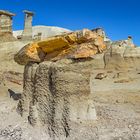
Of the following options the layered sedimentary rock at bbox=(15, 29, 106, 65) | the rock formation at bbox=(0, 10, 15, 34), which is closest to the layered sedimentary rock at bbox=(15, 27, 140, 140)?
the layered sedimentary rock at bbox=(15, 29, 106, 65)

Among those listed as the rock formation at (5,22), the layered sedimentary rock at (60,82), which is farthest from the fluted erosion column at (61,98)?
the rock formation at (5,22)

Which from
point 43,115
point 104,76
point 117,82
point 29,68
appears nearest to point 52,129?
point 43,115

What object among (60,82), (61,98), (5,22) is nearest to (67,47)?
(60,82)

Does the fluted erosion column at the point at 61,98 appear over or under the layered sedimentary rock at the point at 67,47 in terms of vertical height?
under

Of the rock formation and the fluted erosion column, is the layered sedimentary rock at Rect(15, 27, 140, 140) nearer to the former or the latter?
the fluted erosion column

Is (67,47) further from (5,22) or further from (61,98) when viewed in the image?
(5,22)

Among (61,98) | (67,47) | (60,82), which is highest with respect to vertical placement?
(67,47)

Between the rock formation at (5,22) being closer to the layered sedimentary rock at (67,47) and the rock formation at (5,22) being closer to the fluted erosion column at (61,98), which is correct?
the layered sedimentary rock at (67,47)

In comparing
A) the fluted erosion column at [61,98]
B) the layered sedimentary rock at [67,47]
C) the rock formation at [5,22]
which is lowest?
the fluted erosion column at [61,98]

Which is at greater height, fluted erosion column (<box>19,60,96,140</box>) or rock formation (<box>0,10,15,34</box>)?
rock formation (<box>0,10,15,34</box>)

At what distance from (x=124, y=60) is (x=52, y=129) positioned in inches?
651

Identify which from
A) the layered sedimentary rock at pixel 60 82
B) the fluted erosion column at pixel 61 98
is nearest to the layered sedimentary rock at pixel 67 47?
the layered sedimentary rock at pixel 60 82

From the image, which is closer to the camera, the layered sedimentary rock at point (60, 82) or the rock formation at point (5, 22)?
the layered sedimentary rock at point (60, 82)

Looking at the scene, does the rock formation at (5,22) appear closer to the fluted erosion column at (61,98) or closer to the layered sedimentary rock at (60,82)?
the layered sedimentary rock at (60,82)
